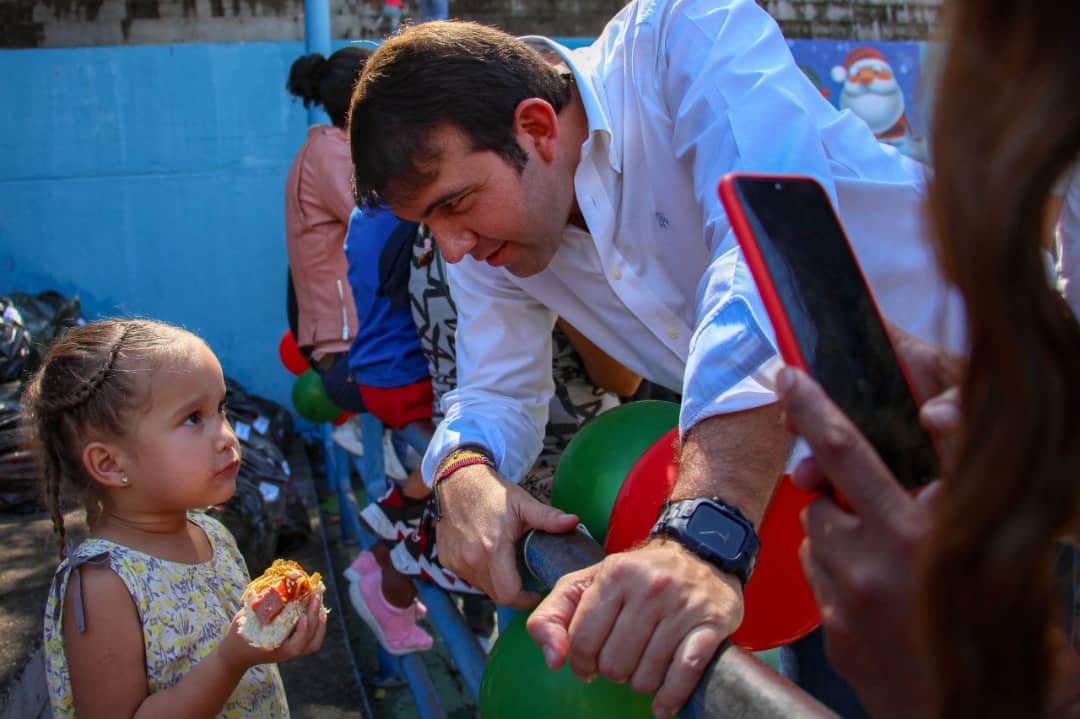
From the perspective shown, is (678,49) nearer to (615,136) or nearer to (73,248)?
(615,136)

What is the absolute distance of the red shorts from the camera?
2.96 m

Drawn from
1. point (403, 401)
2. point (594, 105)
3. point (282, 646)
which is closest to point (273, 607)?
point (282, 646)

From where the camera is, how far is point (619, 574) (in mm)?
1049

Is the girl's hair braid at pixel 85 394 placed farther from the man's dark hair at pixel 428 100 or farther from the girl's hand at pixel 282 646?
the man's dark hair at pixel 428 100

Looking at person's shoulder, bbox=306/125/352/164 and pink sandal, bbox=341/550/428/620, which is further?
person's shoulder, bbox=306/125/352/164

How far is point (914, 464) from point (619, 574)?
15.5 inches

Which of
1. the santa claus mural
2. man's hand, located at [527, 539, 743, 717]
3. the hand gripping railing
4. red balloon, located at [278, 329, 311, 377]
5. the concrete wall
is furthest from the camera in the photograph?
the santa claus mural

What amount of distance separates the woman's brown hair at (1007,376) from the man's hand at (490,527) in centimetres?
89

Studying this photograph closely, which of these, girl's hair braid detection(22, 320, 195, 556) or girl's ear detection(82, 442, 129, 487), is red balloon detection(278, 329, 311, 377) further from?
girl's ear detection(82, 442, 129, 487)

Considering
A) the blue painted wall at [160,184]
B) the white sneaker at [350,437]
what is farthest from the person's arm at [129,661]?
the blue painted wall at [160,184]

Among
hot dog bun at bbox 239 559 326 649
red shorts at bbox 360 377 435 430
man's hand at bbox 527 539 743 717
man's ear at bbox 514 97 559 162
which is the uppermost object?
man's ear at bbox 514 97 559 162

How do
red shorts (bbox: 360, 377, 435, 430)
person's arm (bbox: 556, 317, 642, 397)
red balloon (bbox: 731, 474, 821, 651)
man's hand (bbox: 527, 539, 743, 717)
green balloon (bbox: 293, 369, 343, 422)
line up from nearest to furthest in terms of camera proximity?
man's hand (bbox: 527, 539, 743, 717)
red balloon (bbox: 731, 474, 821, 651)
person's arm (bbox: 556, 317, 642, 397)
red shorts (bbox: 360, 377, 435, 430)
green balloon (bbox: 293, 369, 343, 422)

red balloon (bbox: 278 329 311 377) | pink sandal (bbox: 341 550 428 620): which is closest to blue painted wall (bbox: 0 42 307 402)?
red balloon (bbox: 278 329 311 377)

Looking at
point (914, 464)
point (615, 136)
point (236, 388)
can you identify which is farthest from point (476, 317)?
point (236, 388)
